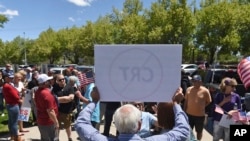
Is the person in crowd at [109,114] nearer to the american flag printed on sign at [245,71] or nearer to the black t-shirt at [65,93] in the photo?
the black t-shirt at [65,93]

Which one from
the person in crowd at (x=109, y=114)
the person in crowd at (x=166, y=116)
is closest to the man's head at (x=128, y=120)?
the person in crowd at (x=166, y=116)

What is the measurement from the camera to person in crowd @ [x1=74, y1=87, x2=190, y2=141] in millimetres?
2602

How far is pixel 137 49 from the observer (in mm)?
2973

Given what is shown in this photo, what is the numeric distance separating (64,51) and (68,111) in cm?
5652

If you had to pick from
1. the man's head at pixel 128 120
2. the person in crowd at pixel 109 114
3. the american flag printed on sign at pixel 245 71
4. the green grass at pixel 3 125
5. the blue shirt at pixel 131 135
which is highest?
the american flag printed on sign at pixel 245 71

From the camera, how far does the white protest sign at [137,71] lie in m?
2.97

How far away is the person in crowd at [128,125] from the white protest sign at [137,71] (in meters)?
0.11

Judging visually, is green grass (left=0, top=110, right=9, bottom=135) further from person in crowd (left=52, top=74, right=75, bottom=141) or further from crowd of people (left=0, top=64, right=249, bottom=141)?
person in crowd (left=52, top=74, right=75, bottom=141)

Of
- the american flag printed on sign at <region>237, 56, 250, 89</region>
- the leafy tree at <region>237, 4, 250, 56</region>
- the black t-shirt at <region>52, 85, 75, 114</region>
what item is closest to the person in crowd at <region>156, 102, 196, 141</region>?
the american flag printed on sign at <region>237, 56, 250, 89</region>

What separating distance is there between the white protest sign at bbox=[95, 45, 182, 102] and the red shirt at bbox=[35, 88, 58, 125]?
3.00 metres

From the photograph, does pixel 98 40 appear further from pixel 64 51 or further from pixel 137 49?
pixel 137 49

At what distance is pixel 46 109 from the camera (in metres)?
5.91

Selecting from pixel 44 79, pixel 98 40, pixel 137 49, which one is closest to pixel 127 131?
pixel 137 49

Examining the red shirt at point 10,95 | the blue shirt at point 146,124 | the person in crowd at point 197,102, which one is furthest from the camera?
the red shirt at point 10,95
